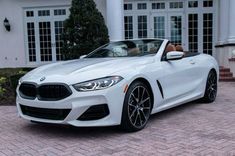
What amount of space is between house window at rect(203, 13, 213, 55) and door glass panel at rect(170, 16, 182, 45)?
1.03 m

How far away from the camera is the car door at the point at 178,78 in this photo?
217 inches

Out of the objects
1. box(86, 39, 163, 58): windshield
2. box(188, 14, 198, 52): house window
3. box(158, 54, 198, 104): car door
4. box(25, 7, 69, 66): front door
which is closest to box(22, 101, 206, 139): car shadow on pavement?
box(158, 54, 198, 104): car door

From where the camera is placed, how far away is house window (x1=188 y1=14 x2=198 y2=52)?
1420cm

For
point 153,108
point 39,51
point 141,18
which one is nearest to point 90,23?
point 141,18

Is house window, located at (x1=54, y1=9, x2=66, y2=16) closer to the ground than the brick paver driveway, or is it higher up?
higher up

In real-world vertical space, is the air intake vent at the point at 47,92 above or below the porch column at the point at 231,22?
below

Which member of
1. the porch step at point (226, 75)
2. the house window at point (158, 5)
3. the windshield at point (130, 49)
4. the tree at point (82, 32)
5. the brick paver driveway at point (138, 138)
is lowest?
the brick paver driveway at point (138, 138)

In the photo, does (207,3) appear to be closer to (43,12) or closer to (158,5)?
(158,5)

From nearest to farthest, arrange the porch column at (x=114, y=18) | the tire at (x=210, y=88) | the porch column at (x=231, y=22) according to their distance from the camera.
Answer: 1. the tire at (x=210, y=88)
2. the porch column at (x=114, y=18)
3. the porch column at (x=231, y=22)

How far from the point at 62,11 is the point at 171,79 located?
1019 cm

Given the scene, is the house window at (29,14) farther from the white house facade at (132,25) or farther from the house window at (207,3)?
the house window at (207,3)

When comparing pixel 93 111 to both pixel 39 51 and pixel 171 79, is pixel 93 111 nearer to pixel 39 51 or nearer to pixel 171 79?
pixel 171 79

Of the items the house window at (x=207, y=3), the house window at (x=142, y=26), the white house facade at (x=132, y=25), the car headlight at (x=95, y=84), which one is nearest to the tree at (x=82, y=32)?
the white house facade at (x=132, y=25)

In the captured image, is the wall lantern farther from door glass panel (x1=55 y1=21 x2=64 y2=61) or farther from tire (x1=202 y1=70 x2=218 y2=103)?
tire (x1=202 y1=70 x2=218 y2=103)
